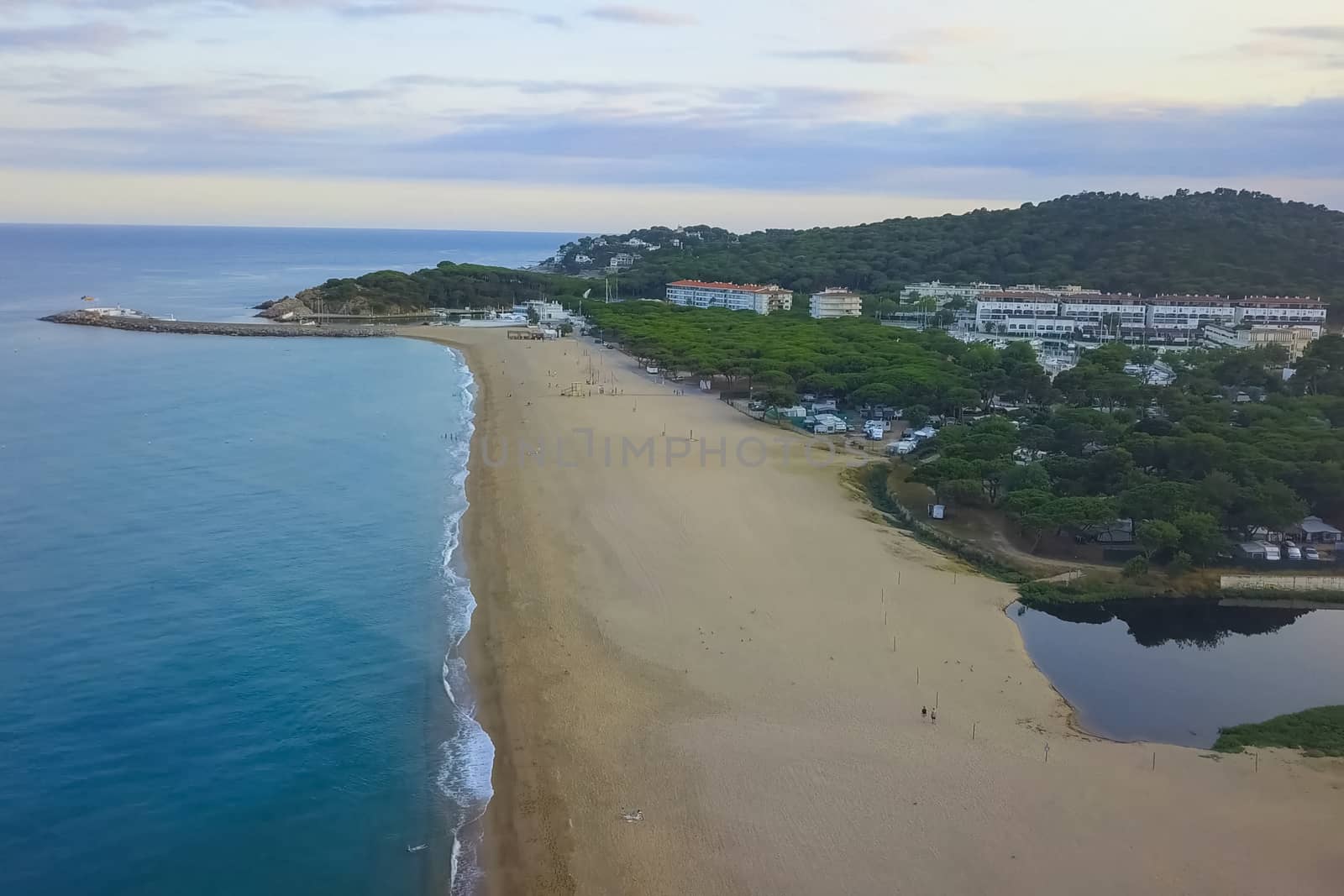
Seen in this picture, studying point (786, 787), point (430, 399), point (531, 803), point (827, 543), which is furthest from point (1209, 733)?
point (430, 399)

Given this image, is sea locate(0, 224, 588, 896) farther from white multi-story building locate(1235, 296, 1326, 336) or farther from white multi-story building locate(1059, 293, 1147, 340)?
white multi-story building locate(1235, 296, 1326, 336)

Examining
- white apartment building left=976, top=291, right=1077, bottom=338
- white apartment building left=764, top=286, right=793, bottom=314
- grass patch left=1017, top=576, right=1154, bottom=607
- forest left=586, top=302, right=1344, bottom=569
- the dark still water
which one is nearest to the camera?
the dark still water

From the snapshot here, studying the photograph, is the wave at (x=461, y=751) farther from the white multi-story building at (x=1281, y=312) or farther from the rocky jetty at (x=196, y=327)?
the white multi-story building at (x=1281, y=312)

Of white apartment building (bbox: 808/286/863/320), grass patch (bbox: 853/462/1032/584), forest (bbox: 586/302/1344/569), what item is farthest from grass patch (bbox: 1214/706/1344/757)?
white apartment building (bbox: 808/286/863/320)

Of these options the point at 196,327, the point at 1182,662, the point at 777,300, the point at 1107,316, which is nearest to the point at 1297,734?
the point at 1182,662

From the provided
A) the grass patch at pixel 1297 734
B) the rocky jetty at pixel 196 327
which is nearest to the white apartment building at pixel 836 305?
the rocky jetty at pixel 196 327

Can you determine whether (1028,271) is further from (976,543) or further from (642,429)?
(976,543)
